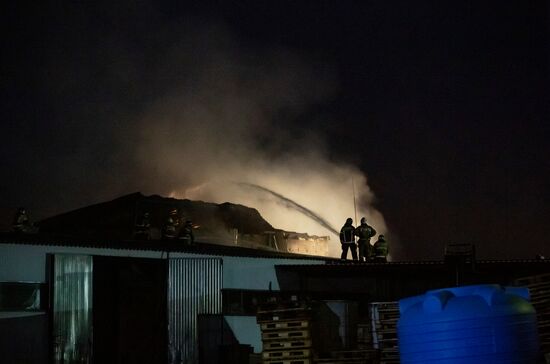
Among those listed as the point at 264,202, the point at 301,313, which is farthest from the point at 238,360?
the point at 264,202

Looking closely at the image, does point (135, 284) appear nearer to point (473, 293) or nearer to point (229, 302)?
point (229, 302)

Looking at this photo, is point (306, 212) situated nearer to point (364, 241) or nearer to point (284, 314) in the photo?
point (364, 241)

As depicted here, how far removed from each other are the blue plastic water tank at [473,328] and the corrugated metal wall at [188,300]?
8.25 metres

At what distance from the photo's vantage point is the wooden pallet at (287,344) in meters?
18.3

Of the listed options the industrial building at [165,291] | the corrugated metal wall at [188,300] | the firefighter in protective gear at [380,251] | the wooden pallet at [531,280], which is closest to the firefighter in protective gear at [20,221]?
the industrial building at [165,291]

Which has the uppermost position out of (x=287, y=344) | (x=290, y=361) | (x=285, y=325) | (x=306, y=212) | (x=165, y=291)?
(x=306, y=212)

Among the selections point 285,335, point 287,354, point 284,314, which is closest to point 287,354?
point 287,354

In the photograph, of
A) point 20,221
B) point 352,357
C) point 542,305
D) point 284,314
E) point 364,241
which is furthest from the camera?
point 364,241

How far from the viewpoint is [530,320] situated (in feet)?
43.6

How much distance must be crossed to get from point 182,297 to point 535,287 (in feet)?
27.6

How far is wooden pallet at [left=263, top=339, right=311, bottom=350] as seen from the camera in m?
18.3

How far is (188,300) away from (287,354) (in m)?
3.65

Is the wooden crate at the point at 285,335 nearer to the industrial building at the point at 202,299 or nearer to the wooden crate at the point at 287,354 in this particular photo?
the industrial building at the point at 202,299

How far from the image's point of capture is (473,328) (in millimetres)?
13008
